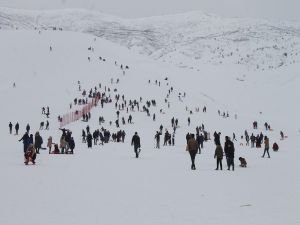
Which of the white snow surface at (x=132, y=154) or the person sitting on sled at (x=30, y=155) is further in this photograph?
the person sitting on sled at (x=30, y=155)

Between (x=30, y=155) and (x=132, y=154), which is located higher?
(x=30, y=155)

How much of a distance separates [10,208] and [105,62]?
7632cm

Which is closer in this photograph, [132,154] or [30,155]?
[30,155]

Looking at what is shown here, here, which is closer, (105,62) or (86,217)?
(86,217)

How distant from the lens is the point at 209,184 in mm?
15969

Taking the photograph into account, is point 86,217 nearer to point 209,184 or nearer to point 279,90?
point 209,184

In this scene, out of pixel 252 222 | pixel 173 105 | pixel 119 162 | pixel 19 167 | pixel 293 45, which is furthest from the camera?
pixel 293 45

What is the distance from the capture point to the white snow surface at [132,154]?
454 inches

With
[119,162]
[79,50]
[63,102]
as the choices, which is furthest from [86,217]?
[79,50]

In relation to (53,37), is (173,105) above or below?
below

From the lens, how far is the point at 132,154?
27.8 m

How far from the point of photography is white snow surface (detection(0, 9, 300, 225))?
37.8ft

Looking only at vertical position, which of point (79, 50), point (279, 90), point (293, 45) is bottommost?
point (279, 90)

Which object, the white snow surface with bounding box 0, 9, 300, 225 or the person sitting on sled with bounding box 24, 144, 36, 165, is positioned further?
the person sitting on sled with bounding box 24, 144, 36, 165
